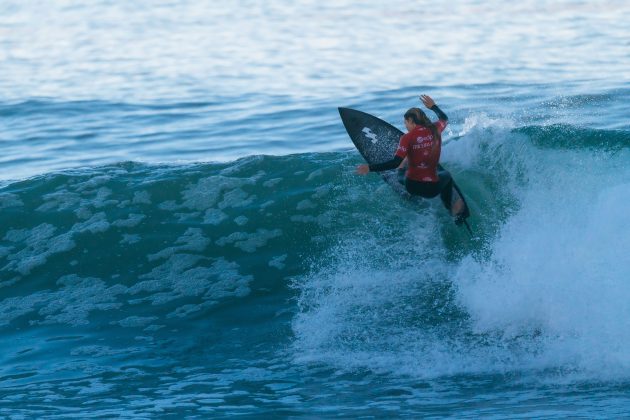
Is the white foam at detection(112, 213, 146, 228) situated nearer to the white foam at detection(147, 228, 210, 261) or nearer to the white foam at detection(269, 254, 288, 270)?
the white foam at detection(147, 228, 210, 261)

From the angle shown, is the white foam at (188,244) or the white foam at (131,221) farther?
the white foam at (131,221)

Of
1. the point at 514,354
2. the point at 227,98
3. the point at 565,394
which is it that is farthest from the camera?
the point at 227,98

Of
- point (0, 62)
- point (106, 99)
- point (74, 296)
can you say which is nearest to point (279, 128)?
point (106, 99)

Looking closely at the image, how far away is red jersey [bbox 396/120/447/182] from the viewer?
1177cm

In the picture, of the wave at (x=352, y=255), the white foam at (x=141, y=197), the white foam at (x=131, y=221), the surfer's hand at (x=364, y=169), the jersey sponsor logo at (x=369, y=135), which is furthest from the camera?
the white foam at (x=141, y=197)

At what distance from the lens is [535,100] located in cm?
2106

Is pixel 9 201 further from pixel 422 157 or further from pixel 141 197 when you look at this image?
pixel 422 157

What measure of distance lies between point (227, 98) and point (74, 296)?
38.5 feet

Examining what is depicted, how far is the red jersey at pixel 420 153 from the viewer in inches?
463

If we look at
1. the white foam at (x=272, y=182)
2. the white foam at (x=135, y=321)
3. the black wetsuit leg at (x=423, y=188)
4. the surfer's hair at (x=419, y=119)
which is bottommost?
the white foam at (x=135, y=321)

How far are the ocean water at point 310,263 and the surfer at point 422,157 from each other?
0.93 meters

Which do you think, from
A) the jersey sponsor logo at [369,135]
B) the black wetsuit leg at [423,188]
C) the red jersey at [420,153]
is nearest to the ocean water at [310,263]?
the jersey sponsor logo at [369,135]

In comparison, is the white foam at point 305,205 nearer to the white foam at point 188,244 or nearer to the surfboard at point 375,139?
the surfboard at point 375,139

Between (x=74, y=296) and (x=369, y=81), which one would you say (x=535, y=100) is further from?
(x=74, y=296)
